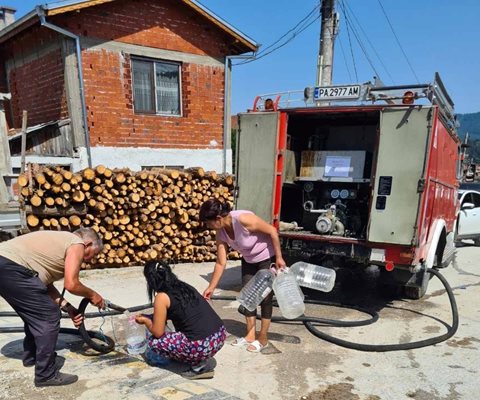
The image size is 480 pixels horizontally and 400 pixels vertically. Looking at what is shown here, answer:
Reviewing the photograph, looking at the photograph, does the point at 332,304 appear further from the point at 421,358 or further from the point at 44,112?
the point at 44,112

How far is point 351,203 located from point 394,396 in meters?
3.62

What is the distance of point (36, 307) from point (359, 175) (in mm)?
4596

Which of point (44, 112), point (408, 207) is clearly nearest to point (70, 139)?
point (44, 112)

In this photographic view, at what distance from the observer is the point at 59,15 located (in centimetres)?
825

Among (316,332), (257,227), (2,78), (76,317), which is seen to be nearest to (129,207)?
(76,317)

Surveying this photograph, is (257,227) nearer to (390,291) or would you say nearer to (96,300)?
(96,300)

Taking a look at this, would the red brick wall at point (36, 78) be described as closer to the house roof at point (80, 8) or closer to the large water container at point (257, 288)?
the house roof at point (80, 8)

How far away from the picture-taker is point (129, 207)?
6945mm

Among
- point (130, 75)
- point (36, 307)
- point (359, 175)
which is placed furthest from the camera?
point (130, 75)

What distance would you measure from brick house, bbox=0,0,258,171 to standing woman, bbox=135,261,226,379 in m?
6.19

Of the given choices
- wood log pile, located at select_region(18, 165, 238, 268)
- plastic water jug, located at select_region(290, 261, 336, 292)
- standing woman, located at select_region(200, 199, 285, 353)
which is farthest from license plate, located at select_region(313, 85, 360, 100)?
wood log pile, located at select_region(18, 165, 238, 268)

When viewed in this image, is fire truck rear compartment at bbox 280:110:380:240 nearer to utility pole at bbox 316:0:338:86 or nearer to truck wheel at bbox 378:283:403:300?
truck wheel at bbox 378:283:403:300

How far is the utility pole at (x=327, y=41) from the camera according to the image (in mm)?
10250

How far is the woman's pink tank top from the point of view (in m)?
3.87
